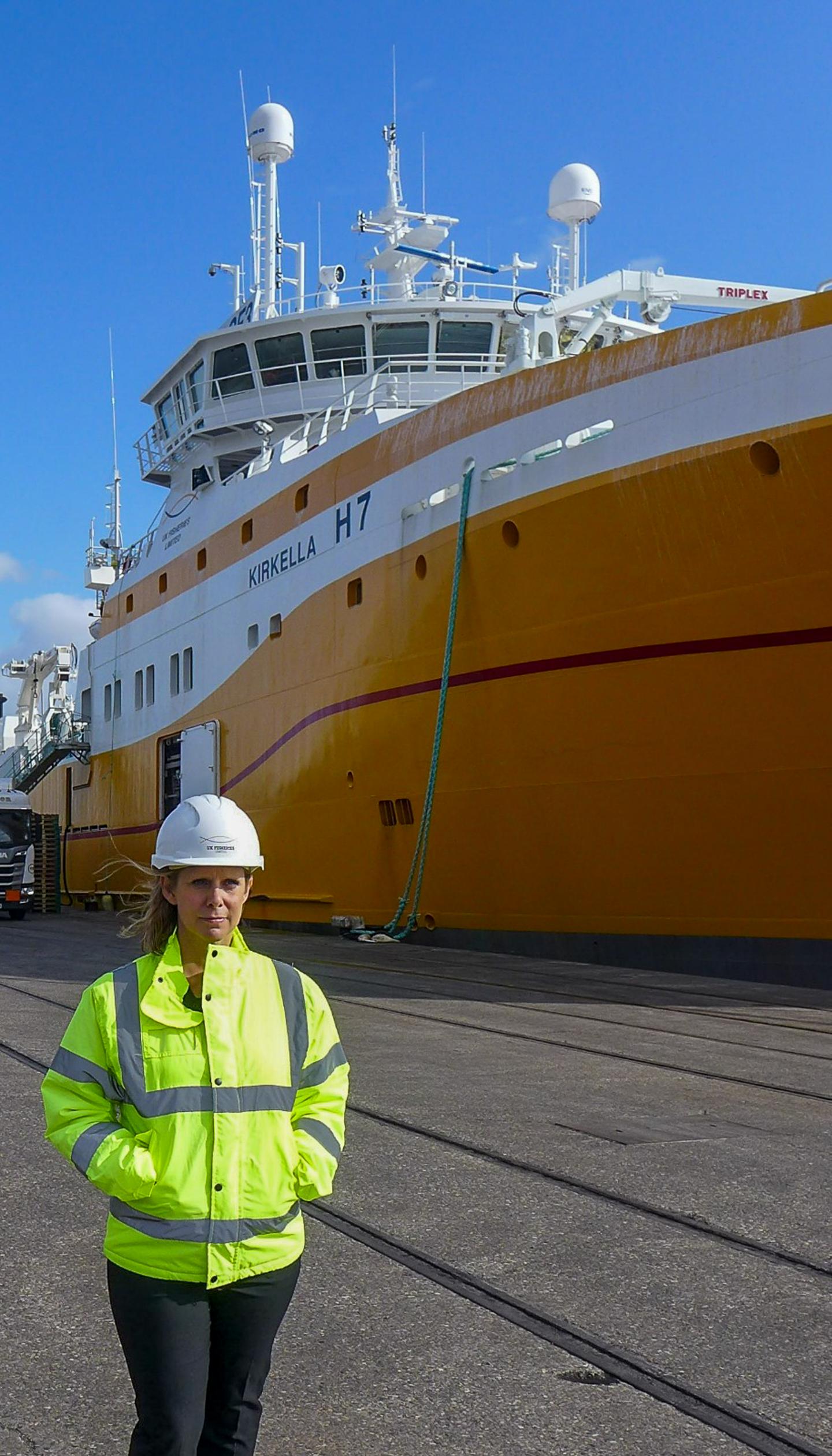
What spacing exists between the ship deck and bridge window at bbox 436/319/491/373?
13.4 meters

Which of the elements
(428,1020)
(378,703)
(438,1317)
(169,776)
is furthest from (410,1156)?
(169,776)

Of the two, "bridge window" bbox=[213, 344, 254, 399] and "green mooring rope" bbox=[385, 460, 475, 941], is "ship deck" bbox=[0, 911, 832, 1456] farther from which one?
"bridge window" bbox=[213, 344, 254, 399]

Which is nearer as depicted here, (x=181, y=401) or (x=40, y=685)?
(x=181, y=401)

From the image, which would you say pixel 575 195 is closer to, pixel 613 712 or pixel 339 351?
pixel 339 351

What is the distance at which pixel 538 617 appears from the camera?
40.7 feet

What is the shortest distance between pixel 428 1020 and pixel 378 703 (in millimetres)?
5898

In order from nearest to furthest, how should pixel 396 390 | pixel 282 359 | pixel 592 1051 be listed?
pixel 592 1051, pixel 396 390, pixel 282 359

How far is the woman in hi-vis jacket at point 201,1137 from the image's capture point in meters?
2.30

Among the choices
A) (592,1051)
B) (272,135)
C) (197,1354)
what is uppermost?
(272,135)

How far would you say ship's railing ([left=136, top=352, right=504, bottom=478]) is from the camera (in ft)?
62.8

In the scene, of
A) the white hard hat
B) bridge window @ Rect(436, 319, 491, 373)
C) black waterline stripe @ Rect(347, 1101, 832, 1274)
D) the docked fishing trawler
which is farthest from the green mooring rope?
the white hard hat

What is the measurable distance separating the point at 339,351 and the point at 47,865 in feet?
42.6

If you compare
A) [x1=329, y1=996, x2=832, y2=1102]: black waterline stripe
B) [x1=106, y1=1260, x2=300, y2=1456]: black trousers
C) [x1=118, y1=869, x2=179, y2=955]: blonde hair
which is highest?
[x1=118, y1=869, x2=179, y2=955]: blonde hair

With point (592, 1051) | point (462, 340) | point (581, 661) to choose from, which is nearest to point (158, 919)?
point (592, 1051)
